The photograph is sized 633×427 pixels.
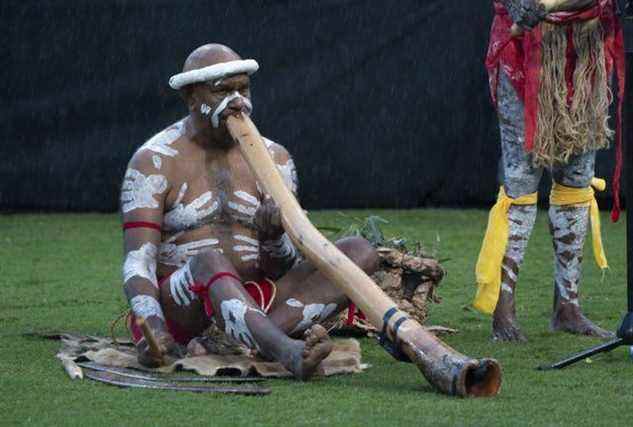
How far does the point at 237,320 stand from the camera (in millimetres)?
4609

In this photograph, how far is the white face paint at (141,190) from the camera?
4.90m

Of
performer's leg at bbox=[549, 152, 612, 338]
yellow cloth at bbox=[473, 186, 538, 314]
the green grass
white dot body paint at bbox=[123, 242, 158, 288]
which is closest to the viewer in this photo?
the green grass

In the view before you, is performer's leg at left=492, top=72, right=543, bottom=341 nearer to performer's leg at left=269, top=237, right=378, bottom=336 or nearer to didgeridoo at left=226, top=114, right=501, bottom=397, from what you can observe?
performer's leg at left=269, top=237, right=378, bottom=336

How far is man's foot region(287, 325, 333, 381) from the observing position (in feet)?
14.4

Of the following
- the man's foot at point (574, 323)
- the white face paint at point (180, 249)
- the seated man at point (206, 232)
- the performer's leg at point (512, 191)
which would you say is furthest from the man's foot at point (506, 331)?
the white face paint at point (180, 249)

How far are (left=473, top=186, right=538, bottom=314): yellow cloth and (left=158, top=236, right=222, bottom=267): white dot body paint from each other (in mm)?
1089

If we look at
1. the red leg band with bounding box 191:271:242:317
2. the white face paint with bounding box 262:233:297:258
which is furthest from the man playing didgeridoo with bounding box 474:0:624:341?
the red leg band with bounding box 191:271:242:317

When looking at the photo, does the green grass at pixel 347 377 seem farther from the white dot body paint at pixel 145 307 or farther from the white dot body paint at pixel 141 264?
the white dot body paint at pixel 141 264

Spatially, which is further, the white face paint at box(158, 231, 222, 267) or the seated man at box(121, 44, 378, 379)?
the white face paint at box(158, 231, 222, 267)

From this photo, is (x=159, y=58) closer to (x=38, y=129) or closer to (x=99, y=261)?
(x=38, y=129)


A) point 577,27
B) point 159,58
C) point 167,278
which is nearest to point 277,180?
point 167,278

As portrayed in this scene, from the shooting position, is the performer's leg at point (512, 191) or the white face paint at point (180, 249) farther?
the performer's leg at point (512, 191)

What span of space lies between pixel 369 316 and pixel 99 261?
3.49m

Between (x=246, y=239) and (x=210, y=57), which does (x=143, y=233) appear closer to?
(x=246, y=239)
